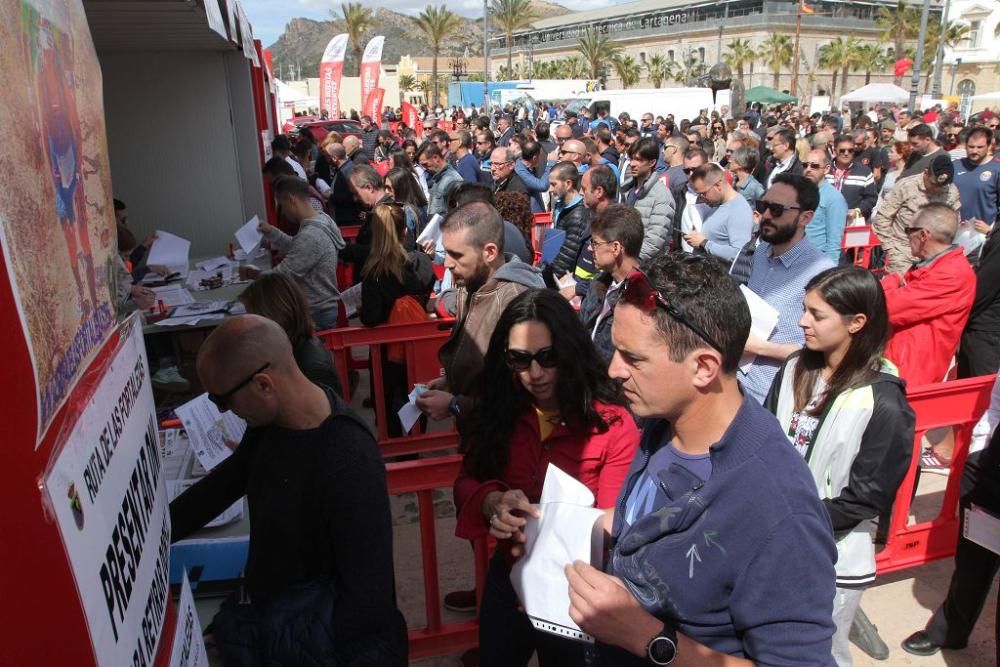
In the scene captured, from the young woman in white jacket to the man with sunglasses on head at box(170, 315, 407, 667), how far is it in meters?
1.42

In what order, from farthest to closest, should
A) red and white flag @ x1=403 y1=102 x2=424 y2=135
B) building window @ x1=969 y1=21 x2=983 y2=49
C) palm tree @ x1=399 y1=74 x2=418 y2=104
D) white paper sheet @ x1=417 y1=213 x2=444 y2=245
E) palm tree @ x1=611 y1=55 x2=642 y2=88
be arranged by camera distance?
palm tree @ x1=399 y1=74 x2=418 y2=104
palm tree @ x1=611 y1=55 x2=642 y2=88
building window @ x1=969 y1=21 x2=983 y2=49
red and white flag @ x1=403 y1=102 x2=424 y2=135
white paper sheet @ x1=417 y1=213 x2=444 y2=245

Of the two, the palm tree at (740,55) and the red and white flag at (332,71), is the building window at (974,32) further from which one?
the red and white flag at (332,71)

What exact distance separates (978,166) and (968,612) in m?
6.06

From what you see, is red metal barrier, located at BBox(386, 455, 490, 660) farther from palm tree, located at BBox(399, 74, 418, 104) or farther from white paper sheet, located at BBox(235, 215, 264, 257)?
palm tree, located at BBox(399, 74, 418, 104)

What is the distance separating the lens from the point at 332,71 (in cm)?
2083

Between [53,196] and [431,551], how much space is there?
2.09 metres

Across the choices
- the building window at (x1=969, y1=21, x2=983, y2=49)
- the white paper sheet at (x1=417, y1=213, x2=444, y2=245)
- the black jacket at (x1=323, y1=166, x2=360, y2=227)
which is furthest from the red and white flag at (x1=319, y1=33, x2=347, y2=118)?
the building window at (x1=969, y1=21, x2=983, y2=49)

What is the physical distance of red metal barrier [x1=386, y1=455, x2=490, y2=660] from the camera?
2627 mm

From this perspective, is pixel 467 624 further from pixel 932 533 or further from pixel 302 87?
pixel 302 87

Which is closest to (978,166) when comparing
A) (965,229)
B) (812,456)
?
(965,229)

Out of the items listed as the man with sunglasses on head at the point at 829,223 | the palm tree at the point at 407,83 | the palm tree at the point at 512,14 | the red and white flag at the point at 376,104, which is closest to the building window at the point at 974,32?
the palm tree at the point at 512,14

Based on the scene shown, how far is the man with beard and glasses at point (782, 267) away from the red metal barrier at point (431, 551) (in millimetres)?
1567

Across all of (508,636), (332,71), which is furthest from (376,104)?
(508,636)

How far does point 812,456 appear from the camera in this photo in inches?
95.0
